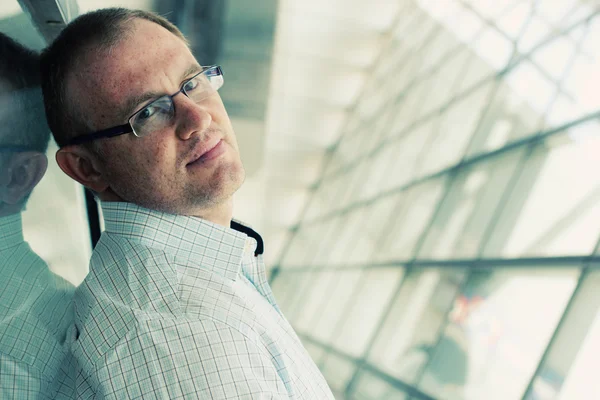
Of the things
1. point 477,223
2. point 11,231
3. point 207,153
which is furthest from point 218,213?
point 477,223

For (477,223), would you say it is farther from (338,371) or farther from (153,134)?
(153,134)

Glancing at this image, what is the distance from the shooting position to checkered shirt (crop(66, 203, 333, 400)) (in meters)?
1.34

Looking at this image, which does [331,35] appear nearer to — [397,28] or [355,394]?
[397,28]

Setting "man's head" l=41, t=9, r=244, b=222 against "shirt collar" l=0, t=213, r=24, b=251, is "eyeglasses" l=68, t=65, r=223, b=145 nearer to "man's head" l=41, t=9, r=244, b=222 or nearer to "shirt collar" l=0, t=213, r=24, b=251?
"man's head" l=41, t=9, r=244, b=222

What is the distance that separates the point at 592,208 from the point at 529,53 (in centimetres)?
308

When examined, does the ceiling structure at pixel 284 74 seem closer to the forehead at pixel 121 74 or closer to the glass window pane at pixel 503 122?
the forehead at pixel 121 74

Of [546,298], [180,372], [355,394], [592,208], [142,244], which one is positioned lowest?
[355,394]

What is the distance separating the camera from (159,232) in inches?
69.2

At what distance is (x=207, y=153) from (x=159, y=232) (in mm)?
359

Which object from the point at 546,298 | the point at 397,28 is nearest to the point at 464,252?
the point at 546,298

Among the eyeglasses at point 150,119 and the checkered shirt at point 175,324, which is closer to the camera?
the checkered shirt at point 175,324

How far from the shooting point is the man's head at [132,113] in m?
1.87

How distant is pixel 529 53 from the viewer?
7.20 m

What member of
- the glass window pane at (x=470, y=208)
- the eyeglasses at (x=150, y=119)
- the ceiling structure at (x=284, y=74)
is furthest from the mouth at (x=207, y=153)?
the glass window pane at (x=470, y=208)
